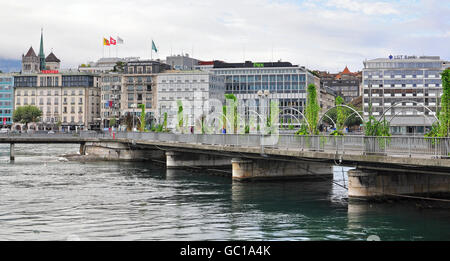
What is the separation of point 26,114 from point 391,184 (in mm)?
164707

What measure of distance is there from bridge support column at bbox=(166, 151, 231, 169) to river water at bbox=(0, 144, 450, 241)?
1885cm

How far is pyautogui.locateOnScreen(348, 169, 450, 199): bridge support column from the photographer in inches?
1587

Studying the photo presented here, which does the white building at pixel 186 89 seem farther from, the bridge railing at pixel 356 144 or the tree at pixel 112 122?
the bridge railing at pixel 356 144

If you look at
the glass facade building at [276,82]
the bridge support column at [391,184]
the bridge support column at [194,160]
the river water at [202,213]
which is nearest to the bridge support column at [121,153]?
the bridge support column at [194,160]

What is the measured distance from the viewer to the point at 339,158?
128 ft

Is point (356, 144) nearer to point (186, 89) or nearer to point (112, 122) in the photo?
point (186, 89)

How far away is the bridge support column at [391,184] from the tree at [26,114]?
164 metres

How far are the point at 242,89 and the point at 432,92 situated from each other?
2161 inches

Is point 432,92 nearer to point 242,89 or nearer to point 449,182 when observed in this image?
point 242,89

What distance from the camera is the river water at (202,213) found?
31.0 metres

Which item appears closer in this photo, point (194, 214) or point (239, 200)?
point (194, 214)

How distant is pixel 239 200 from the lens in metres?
44.5

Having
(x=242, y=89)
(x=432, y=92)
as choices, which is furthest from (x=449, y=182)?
(x=242, y=89)

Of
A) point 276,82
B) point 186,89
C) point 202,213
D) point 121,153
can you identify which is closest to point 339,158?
point 202,213
